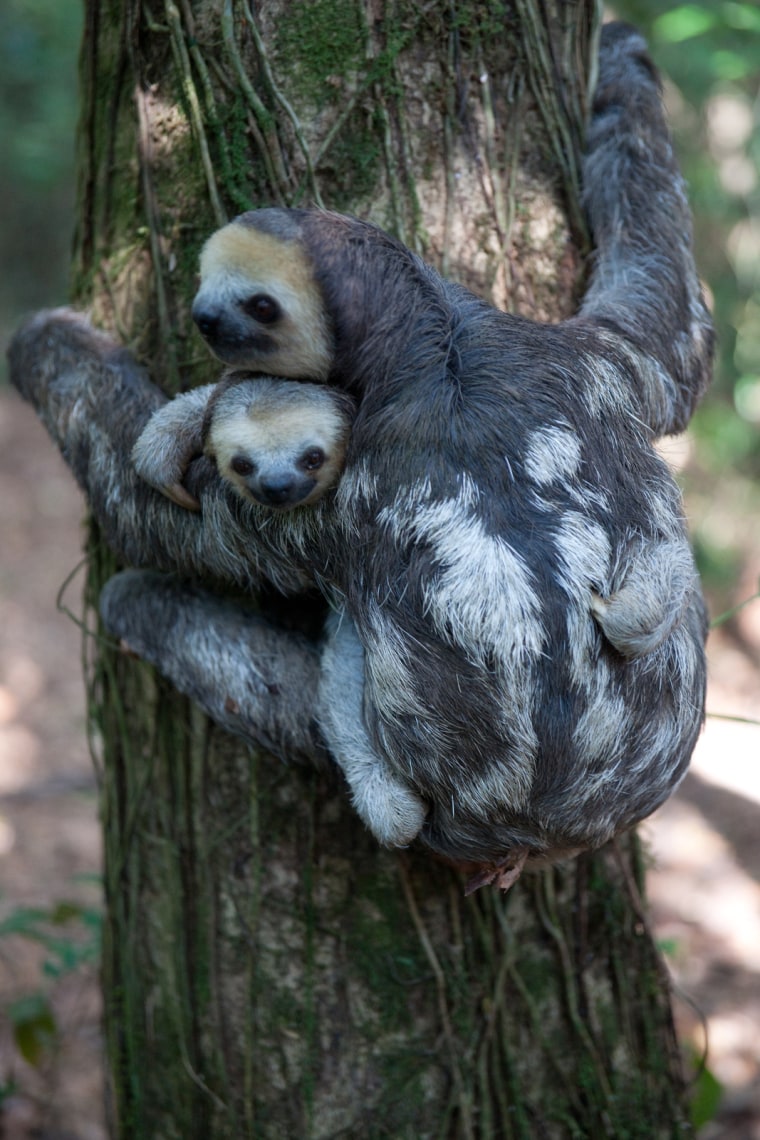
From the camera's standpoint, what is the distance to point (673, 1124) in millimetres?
4012

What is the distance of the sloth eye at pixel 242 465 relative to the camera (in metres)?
2.74

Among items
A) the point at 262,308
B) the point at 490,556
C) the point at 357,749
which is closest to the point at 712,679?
the point at 357,749

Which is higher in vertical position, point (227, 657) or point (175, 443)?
point (175, 443)

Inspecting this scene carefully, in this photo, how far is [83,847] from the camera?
24.4 ft

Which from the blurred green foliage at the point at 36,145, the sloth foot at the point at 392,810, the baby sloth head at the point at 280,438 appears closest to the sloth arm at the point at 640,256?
the baby sloth head at the point at 280,438

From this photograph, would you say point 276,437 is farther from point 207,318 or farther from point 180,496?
point 180,496

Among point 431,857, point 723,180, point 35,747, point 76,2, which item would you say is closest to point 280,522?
point 431,857

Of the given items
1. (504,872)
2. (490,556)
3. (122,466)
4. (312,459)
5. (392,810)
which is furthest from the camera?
(122,466)

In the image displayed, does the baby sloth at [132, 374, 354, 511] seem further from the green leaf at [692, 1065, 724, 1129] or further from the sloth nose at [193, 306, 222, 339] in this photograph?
the green leaf at [692, 1065, 724, 1129]

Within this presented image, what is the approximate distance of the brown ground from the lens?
17.7 ft

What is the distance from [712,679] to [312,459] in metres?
8.24

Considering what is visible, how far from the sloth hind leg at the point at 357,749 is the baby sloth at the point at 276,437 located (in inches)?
20.9

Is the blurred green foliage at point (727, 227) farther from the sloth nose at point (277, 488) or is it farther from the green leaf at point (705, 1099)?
the sloth nose at point (277, 488)

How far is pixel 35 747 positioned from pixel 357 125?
22.3ft
